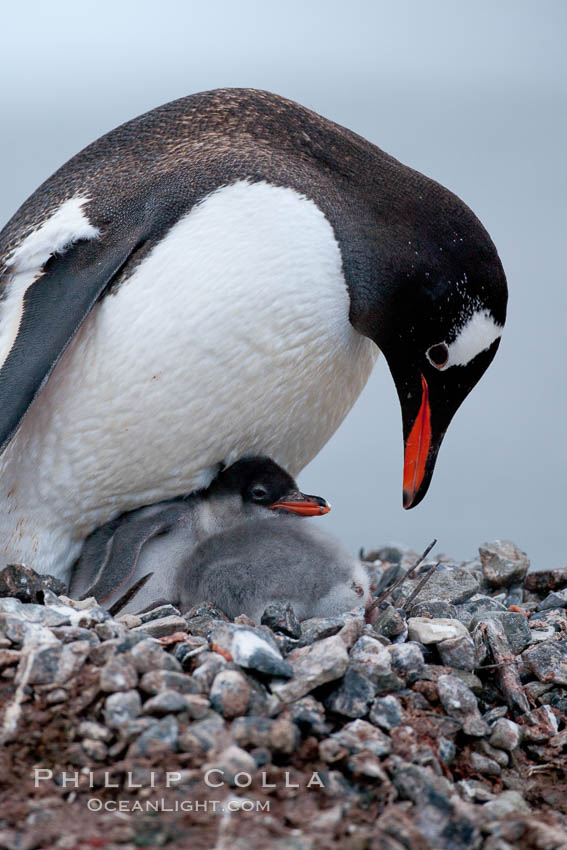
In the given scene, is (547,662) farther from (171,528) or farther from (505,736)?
(171,528)

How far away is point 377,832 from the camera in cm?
133

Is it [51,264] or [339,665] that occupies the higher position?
[51,264]

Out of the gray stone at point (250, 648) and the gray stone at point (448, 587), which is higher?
the gray stone at point (448, 587)

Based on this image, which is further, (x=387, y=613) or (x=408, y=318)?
(x=408, y=318)

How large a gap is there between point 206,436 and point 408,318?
527 millimetres

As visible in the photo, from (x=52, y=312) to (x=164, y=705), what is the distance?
3.48ft

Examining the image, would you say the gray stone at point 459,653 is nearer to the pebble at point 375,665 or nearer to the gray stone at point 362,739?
the pebble at point 375,665

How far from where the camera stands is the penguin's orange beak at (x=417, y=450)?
2.54 metres

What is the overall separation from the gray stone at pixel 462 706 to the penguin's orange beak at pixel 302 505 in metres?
0.77

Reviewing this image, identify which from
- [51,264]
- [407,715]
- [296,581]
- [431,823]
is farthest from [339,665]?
[51,264]

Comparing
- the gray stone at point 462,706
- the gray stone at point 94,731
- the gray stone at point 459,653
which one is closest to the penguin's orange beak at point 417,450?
the gray stone at point 459,653

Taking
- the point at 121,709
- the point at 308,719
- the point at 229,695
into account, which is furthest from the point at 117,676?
the point at 308,719

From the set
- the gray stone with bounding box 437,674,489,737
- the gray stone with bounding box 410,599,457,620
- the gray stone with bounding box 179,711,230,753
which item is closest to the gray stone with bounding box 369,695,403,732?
the gray stone with bounding box 437,674,489,737

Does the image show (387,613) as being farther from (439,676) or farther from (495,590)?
(495,590)
